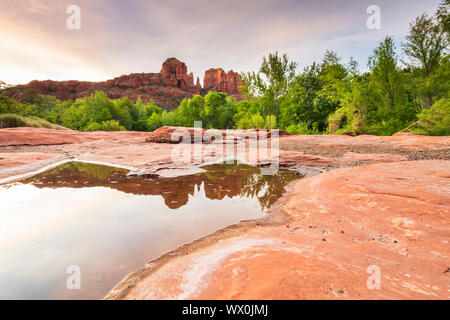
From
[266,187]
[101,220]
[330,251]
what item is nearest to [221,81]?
[266,187]

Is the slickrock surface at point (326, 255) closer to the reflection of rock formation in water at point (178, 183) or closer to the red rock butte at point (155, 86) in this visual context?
the reflection of rock formation in water at point (178, 183)

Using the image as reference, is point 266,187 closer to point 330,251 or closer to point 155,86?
point 330,251

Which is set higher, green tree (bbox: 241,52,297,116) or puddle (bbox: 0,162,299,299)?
green tree (bbox: 241,52,297,116)

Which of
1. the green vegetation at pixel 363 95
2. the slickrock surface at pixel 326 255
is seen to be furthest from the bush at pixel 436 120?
the slickrock surface at pixel 326 255

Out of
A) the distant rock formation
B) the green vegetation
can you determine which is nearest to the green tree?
the green vegetation

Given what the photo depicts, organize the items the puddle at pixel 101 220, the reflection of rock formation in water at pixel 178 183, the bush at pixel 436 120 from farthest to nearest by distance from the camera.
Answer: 1. the bush at pixel 436 120
2. the reflection of rock formation in water at pixel 178 183
3. the puddle at pixel 101 220

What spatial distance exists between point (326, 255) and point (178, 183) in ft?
9.54

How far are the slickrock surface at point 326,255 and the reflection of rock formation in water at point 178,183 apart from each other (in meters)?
0.98

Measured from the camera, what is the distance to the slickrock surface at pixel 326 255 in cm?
97

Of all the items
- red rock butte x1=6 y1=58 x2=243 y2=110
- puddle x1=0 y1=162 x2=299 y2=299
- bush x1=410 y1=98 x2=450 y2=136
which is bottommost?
puddle x1=0 y1=162 x2=299 y2=299

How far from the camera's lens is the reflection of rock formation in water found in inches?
126

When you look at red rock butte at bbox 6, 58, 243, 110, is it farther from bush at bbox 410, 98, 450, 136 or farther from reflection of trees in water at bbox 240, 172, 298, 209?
reflection of trees in water at bbox 240, 172, 298, 209

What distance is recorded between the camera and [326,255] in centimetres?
136

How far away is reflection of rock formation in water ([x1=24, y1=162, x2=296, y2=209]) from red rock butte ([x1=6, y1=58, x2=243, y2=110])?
84268 millimetres
